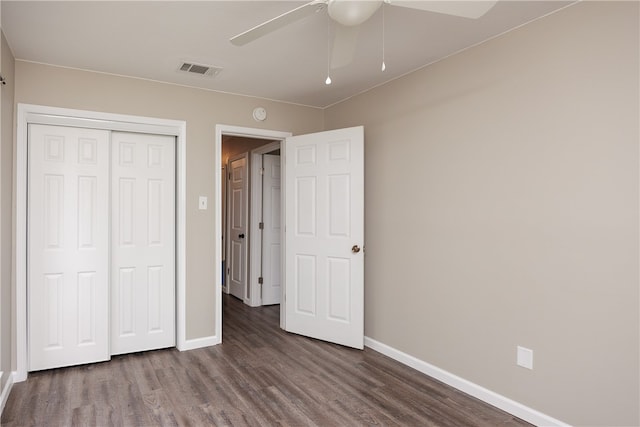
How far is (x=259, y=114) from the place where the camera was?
3.98 meters

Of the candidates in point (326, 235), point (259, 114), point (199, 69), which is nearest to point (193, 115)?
point (199, 69)

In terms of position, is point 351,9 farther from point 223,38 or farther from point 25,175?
point 25,175

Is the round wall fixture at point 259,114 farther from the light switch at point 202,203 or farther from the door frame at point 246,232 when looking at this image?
the door frame at point 246,232

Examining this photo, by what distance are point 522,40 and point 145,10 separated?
228 cm

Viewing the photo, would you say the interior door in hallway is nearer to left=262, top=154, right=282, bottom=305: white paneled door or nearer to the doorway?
the doorway

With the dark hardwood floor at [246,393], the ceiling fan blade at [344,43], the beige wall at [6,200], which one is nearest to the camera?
the ceiling fan blade at [344,43]

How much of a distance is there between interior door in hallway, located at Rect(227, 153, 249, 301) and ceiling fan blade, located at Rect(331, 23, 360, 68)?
333cm

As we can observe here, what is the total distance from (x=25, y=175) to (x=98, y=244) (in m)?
0.74

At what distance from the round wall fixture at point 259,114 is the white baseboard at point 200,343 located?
217cm

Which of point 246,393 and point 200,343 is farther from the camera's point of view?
point 200,343

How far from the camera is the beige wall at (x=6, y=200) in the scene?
2562 mm

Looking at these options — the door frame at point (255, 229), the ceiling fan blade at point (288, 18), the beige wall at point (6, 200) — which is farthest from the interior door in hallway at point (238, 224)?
the ceiling fan blade at point (288, 18)

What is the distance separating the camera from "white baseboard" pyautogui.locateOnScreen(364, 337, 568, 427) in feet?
7.68

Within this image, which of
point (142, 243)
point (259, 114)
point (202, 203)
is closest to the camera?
point (142, 243)
